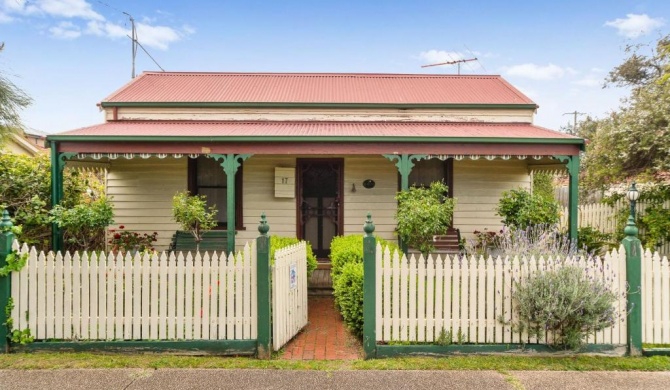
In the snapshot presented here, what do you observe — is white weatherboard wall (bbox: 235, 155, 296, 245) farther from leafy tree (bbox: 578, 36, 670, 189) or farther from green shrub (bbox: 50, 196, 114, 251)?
leafy tree (bbox: 578, 36, 670, 189)

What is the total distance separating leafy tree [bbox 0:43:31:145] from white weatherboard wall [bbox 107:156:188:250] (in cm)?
250

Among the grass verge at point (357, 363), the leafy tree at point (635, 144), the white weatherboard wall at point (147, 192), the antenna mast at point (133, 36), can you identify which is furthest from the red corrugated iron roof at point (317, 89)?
the grass verge at point (357, 363)

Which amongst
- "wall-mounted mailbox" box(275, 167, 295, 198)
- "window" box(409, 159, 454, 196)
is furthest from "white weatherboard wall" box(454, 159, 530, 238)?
"wall-mounted mailbox" box(275, 167, 295, 198)

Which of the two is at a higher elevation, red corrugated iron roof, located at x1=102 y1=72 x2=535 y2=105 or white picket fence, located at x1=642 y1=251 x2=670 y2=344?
red corrugated iron roof, located at x1=102 y1=72 x2=535 y2=105

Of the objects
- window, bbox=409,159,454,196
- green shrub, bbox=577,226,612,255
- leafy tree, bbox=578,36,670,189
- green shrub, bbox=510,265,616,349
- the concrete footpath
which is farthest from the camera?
leafy tree, bbox=578,36,670,189

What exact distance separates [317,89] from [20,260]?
865 cm

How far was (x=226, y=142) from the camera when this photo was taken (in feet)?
26.3

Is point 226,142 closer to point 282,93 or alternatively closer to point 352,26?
point 282,93

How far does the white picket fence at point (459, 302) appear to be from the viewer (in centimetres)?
473

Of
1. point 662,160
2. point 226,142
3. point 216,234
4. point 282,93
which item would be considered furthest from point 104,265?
point 662,160

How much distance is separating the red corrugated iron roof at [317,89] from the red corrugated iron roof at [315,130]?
0.79m

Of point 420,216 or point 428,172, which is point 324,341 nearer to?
point 420,216

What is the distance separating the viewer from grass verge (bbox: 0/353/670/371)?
4.42 metres

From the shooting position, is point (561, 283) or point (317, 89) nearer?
point (561, 283)
